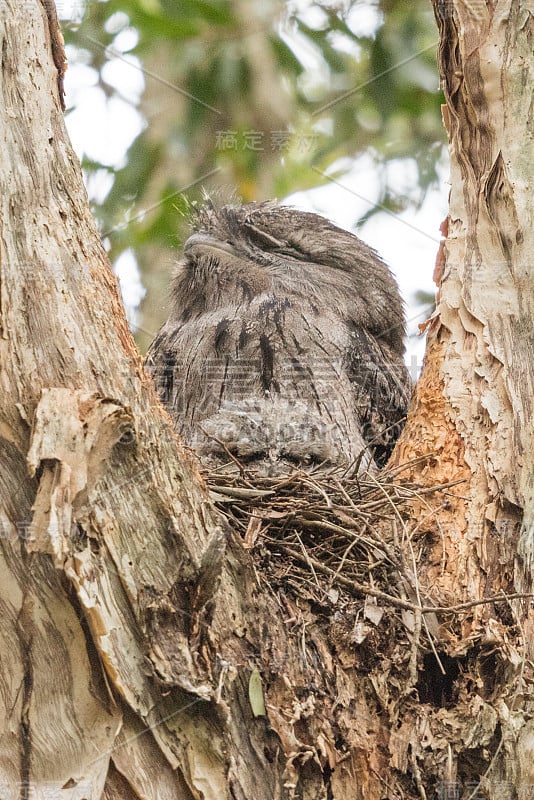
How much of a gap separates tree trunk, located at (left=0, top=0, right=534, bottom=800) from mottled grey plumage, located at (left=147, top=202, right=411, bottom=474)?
44.7 inches

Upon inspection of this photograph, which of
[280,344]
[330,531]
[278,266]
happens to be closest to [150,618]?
[330,531]

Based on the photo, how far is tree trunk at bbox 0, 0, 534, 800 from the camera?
1.81m

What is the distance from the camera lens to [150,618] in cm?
182

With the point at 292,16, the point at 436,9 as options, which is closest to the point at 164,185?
the point at 292,16

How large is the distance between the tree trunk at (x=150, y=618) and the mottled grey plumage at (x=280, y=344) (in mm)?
1136

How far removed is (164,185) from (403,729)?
178 inches

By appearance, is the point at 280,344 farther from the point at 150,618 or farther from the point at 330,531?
the point at 150,618

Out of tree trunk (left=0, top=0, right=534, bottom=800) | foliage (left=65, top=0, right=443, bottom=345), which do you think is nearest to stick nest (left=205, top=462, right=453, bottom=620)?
tree trunk (left=0, top=0, right=534, bottom=800)

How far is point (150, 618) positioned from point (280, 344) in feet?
6.62

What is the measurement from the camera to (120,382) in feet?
6.35

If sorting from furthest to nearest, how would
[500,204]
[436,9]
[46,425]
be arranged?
[436,9]
[500,204]
[46,425]

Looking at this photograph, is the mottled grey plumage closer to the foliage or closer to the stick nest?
the stick nest

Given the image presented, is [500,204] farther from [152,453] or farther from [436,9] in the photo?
[152,453]

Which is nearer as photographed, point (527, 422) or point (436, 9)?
point (527, 422)
